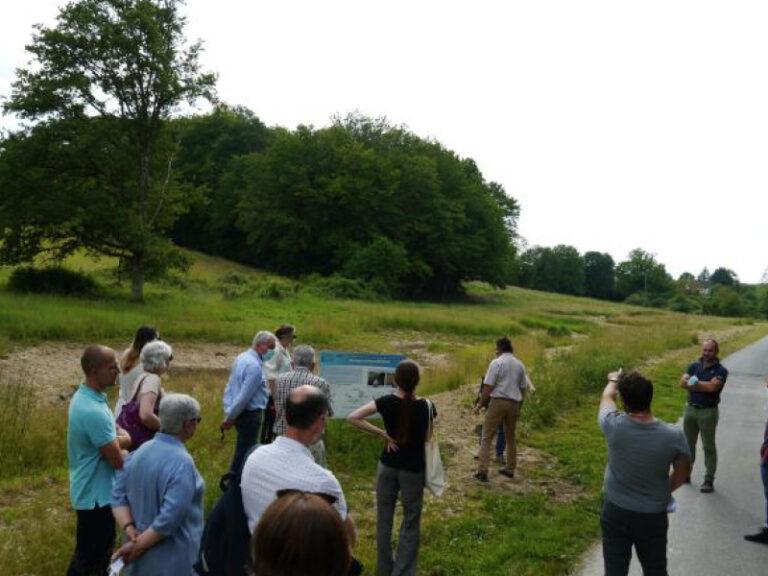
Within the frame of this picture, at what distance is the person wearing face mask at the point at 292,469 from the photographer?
344 cm

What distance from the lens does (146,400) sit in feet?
17.6

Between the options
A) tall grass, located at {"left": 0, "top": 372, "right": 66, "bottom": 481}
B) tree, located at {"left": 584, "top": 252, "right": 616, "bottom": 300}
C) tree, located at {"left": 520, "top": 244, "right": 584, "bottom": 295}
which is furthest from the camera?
tree, located at {"left": 584, "top": 252, "right": 616, "bottom": 300}

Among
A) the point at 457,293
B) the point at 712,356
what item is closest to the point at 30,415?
the point at 712,356

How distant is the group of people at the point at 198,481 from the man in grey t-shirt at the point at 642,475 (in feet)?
5.40

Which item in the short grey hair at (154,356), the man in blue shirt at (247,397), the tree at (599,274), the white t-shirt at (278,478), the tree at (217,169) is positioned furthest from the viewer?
the tree at (599,274)

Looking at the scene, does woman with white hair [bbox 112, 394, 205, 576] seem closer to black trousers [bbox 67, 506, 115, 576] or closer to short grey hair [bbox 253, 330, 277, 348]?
black trousers [bbox 67, 506, 115, 576]

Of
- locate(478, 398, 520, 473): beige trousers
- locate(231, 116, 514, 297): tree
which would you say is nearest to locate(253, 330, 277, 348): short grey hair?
locate(478, 398, 520, 473): beige trousers

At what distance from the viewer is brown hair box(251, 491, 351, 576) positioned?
196cm

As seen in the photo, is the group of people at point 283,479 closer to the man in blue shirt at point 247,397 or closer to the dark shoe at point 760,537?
the dark shoe at point 760,537

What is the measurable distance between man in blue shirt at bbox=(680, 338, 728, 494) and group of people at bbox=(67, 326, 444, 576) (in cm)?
487

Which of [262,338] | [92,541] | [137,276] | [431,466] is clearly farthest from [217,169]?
[92,541]

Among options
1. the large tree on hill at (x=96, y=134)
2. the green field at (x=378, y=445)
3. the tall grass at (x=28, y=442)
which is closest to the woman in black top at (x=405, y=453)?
the green field at (x=378, y=445)

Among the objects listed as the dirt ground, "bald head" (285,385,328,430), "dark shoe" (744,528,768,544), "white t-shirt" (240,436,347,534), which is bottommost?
the dirt ground

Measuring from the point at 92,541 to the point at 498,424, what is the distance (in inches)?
233
